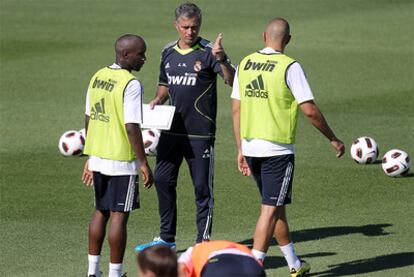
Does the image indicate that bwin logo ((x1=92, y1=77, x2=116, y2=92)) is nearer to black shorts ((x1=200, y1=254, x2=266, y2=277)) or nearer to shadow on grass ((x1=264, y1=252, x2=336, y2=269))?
shadow on grass ((x1=264, y1=252, x2=336, y2=269))


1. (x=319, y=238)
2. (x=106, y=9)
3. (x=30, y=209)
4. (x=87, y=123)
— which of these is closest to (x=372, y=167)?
(x=319, y=238)

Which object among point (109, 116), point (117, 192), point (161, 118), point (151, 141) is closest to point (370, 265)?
point (161, 118)

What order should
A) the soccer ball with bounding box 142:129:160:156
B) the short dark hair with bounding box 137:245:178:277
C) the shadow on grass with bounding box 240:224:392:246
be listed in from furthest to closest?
the soccer ball with bounding box 142:129:160:156 → the shadow on grass with bounding box 240:224:392:246 → the short dark hair with bounding box 137:245:178:277

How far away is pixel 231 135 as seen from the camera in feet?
65.2

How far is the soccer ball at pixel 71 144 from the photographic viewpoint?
18.2m

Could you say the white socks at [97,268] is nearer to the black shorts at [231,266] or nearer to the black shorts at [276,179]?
the black shorts at [276,179]

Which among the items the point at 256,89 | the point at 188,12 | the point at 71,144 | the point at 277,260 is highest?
the point at 188,12

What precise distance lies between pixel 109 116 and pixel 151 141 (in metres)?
6.67

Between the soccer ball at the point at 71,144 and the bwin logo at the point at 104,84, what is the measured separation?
6.84 metres

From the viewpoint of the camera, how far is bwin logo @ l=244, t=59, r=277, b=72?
11.5 meters

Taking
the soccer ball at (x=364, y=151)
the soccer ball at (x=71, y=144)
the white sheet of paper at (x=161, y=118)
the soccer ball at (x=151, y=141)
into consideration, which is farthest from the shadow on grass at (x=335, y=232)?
the soccer ball at (x=71, y=144)

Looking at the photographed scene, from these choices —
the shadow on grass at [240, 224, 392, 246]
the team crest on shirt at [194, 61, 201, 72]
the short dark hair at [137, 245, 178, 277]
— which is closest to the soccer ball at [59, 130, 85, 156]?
the shadow on grass at [240, 224, 392, 246]

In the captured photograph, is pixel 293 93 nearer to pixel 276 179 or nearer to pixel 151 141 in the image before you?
pixel 276 179

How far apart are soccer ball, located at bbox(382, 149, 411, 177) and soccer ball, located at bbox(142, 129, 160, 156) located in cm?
371
